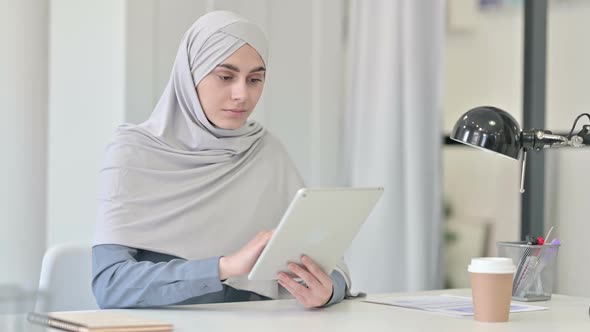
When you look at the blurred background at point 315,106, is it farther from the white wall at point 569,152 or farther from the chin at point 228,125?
the chin at point 228,125

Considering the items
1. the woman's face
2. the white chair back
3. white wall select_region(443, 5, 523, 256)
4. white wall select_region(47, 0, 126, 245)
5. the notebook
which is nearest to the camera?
the notebook

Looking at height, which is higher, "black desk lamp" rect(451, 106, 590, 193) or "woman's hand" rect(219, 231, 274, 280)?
"black desk lamp" rect(451, 106, 590, 193)

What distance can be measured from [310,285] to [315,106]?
1.59m

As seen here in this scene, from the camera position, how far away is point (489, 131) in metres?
1.81

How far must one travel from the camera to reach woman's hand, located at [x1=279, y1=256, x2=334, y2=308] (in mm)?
1888

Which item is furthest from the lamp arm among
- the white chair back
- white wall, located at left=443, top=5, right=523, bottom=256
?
white wall, located at left=443, top=5, right=523, bottom=256

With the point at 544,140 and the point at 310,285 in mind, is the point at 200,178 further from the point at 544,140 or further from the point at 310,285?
the point at 544,140

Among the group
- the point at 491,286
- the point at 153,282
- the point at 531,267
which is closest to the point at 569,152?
the point at 531,267

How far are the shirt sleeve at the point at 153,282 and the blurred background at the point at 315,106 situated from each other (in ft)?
2.69

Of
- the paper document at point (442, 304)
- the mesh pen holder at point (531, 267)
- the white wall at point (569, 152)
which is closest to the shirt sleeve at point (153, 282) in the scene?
the paper document at point (442, 304)

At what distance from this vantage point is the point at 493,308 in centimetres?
174

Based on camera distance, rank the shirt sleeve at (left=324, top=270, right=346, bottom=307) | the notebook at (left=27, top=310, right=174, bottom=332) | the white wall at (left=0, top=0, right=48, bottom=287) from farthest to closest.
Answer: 1. the white wall at (left=0, top=0, right=48, bottom=287)
2. the shirt sleeve at (left=324, top=270, right=346, bottom=307)
3. the notebook at (left=27, top=310, right=174, bottom=332)

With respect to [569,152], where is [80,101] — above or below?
above

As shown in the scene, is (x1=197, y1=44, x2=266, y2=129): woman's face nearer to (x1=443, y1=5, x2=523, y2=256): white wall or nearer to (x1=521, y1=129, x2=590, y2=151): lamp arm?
(x1=521, y1=129, x2=590, y2=151): lamp arm
